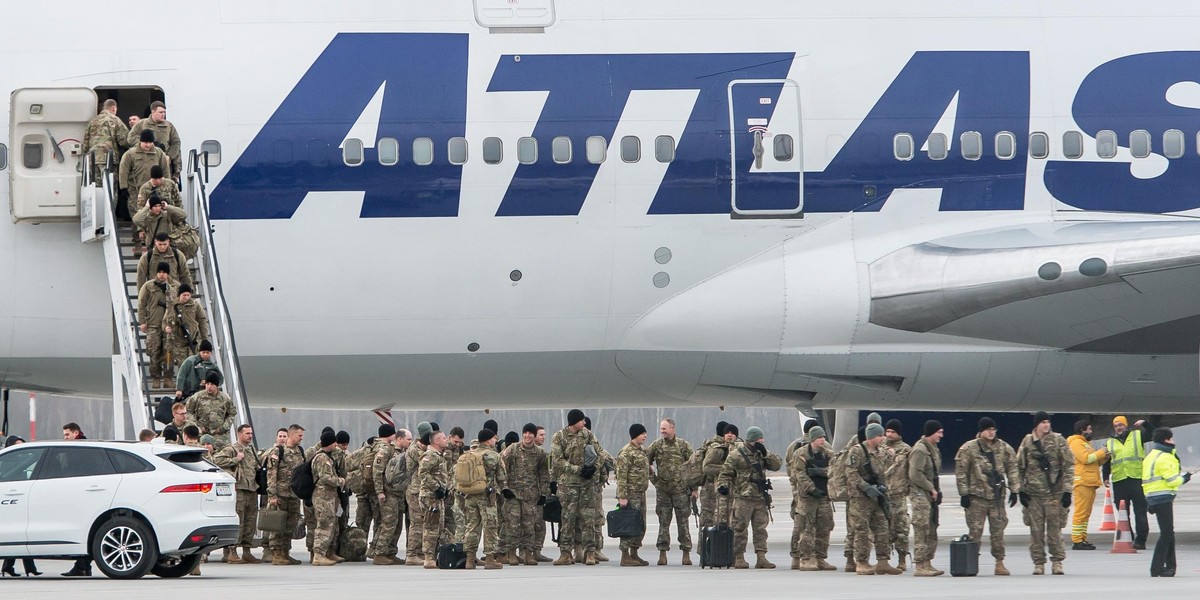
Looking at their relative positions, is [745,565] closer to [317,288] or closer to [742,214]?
[742,214]

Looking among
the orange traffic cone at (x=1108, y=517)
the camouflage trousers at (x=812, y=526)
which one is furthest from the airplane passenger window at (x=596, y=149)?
the orange traffic cone at (x=1108, y=517)

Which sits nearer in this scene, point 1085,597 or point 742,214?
point 1085,597

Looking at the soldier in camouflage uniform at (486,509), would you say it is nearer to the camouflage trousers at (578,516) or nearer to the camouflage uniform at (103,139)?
the camouflage trousers at (578,516)

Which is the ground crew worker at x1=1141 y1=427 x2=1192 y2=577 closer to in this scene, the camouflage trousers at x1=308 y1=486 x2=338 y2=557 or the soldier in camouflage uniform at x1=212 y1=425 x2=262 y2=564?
the camouflage trousers at x1=308 y1=486 x2=338 y2=557

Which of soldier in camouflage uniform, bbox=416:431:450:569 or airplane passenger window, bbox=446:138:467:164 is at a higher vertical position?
airplane passenger window, bbox=446:138:467:164

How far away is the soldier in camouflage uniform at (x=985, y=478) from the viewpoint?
14484 mm

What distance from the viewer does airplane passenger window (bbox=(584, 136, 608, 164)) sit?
15.7 m

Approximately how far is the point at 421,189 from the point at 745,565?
189 inches

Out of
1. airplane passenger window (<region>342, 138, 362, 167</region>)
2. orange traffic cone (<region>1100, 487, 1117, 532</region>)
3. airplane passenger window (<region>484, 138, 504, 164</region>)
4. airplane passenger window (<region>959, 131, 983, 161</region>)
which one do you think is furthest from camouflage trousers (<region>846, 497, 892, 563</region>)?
orange traffic cone (<region>1100, 487, 1117, 532</region>)

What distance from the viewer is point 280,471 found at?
50.8 ft

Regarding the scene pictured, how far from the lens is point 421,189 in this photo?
1547 centimetres

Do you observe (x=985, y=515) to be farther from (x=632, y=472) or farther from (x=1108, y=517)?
(x=1108, y=517)

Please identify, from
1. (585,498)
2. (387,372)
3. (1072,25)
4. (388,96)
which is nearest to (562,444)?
(585,498)

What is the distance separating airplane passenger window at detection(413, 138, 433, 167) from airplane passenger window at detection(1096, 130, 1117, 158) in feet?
22.2
